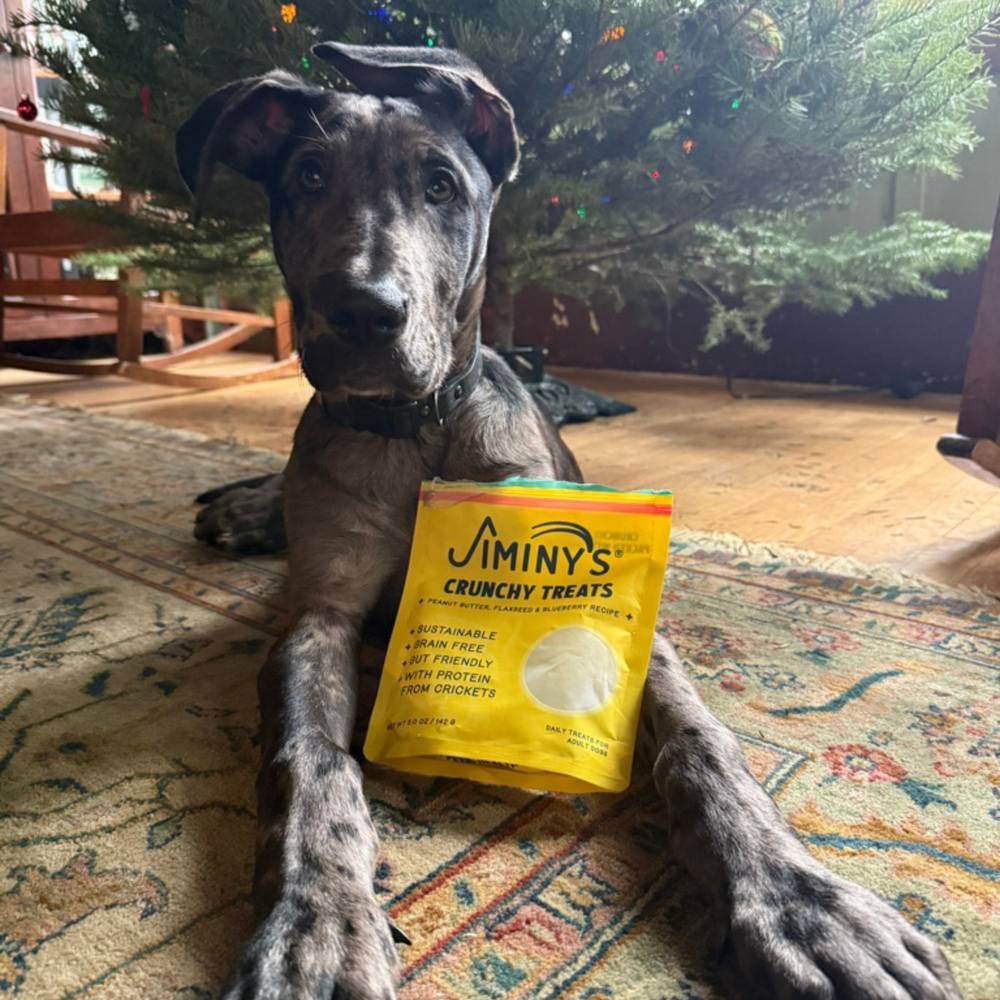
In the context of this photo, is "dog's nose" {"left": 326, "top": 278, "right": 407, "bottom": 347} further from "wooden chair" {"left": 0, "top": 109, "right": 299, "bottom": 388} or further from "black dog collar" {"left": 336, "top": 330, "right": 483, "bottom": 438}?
"wooden chair" {"left": 0, "top": 109, "right": 299, "bottom": 388}

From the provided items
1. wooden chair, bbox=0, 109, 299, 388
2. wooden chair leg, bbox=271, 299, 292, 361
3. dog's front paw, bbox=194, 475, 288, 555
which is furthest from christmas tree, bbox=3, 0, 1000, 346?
wooden chair leg, bbox=271, 299, 292, 361

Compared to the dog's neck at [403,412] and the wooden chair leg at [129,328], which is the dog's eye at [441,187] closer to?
the dog's neck at [403,412]

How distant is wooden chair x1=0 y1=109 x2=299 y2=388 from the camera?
4359 mm

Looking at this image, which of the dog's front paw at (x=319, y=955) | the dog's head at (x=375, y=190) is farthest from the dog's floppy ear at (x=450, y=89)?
the dog's front paw at (x=319, y=955)

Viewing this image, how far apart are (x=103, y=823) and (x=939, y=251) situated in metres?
3.94

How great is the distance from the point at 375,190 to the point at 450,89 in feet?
1.03

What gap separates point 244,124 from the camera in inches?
67.1

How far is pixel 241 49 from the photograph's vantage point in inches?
96.8

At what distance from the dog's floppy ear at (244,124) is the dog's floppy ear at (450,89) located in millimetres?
115

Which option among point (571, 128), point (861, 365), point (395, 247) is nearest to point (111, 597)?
point (395, 247)

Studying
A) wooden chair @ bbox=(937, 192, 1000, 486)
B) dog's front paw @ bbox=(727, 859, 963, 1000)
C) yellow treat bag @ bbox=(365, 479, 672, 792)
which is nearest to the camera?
dog's front paw @ bbox=(727, 859, 963, 1000)

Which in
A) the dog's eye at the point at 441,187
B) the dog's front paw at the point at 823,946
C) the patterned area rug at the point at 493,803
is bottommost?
the patterned area rug at the point at 493,803

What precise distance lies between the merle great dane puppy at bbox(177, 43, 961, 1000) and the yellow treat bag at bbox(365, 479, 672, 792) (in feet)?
0.30

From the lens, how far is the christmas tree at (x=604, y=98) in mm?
2543
